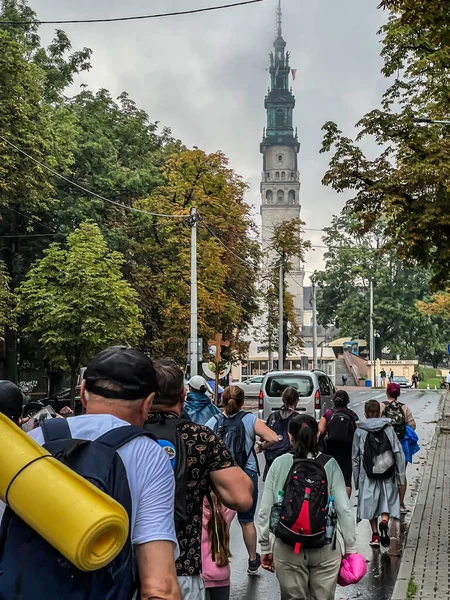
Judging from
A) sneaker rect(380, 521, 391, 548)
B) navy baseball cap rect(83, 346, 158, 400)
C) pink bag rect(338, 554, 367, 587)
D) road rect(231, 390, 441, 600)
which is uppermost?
navy baseball cap rect(83, 346, 158, 400)

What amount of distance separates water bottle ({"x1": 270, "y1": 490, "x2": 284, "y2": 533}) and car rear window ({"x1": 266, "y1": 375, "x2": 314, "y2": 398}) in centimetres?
1771

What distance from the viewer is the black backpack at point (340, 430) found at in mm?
11070

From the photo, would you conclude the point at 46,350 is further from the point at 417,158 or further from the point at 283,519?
the point at 283,519

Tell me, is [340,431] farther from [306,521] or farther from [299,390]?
[299,390]

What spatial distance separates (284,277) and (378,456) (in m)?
47.4

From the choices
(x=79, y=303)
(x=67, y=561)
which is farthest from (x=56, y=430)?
(x=79, y=303)

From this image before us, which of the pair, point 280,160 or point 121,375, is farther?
point 280,160

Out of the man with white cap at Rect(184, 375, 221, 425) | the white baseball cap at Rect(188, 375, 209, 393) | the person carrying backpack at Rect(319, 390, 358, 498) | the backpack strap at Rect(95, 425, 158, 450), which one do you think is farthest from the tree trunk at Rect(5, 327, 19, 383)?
the backpack strap at Rect(95, 425, 158, 450)

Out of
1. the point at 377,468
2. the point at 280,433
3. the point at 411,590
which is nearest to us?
the point at 411,590

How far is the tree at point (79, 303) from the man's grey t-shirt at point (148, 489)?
30.1 m

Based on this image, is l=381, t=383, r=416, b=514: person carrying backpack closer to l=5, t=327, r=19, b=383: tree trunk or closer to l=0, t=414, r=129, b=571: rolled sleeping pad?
l=0, t=414, r=129, b=571: rolled sleeping pad

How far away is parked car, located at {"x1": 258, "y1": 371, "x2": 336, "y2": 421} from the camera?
23.4m

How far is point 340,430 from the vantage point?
1107cm

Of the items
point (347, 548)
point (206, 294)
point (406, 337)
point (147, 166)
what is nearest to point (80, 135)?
point (147, 166)
